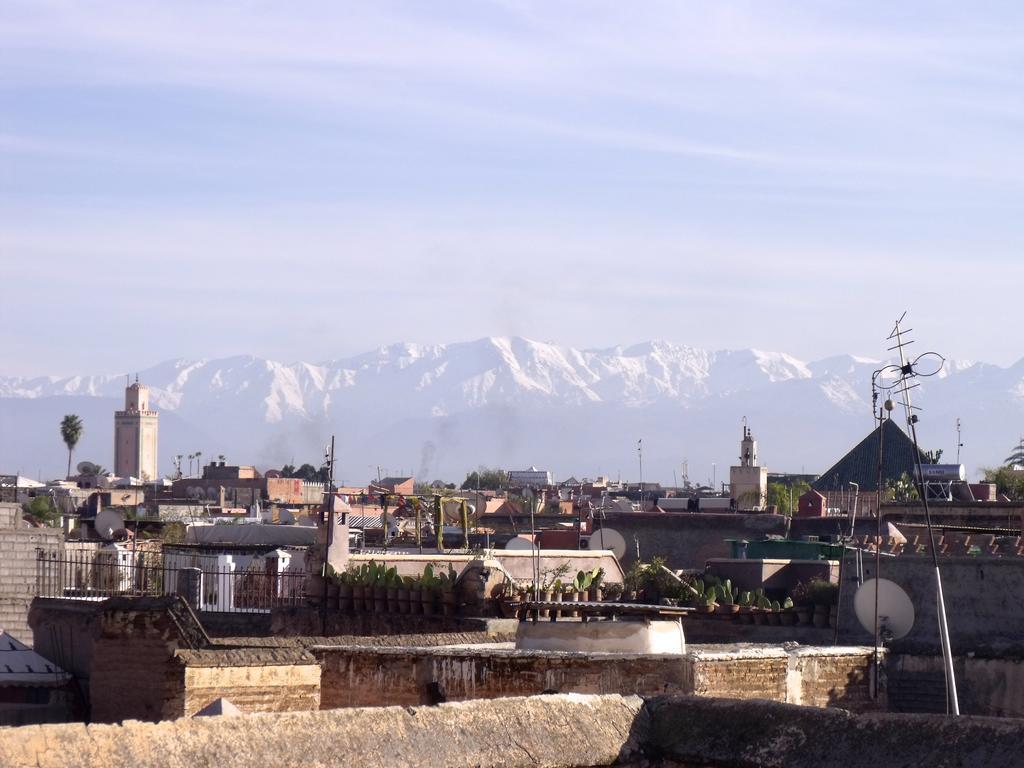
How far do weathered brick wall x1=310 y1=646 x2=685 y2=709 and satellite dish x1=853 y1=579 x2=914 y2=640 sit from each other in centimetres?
442

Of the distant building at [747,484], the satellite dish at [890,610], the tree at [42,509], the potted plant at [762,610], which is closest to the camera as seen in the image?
the satellite dish at [890,610]

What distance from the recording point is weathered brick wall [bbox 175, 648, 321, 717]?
42.3ft

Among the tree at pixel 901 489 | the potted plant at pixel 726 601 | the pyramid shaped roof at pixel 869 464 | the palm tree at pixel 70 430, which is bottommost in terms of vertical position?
the potted plant at pixel 726 601

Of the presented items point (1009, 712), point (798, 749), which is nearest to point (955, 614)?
point (1009, 712)

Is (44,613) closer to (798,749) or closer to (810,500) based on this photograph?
(798,749)

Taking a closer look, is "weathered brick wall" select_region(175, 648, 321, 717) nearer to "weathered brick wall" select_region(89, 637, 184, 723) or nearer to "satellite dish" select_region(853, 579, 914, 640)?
"weathered brick wall" select_region(89, 637, 184, 723)

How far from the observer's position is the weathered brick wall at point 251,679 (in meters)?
12.9

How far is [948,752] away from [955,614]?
10.5 m

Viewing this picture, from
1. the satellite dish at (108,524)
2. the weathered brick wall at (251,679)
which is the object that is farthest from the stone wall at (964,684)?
the satellite dish at (108,524)

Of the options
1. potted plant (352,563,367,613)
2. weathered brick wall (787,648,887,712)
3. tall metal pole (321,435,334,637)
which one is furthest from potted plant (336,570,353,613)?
weathered brick wall (787,648,887,712)

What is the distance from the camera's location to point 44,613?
19.7m

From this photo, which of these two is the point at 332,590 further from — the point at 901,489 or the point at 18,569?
the point at 901,489

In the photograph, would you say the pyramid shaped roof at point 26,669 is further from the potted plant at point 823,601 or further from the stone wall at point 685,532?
the stone wall at point 685,532

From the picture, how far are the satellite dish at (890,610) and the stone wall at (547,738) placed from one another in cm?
931
